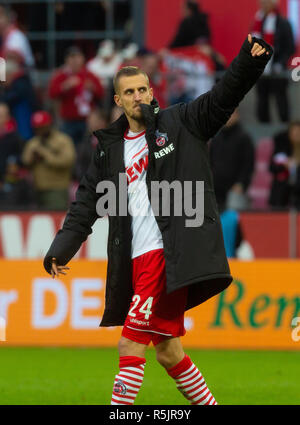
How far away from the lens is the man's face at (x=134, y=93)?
24.6 feet

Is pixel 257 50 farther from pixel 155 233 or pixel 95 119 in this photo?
pixel 95 119

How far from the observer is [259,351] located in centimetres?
1349

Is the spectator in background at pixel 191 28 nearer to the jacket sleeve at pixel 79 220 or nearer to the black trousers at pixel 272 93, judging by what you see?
the black trousers at pixel 272 93

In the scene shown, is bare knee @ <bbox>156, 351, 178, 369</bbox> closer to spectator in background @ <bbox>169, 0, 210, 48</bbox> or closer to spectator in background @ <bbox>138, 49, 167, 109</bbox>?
spectator in background @ <bbox>138, 49, 167, 109</bbox>

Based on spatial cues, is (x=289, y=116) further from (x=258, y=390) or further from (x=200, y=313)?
(x=258, y=390)

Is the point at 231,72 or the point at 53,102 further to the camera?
the point at 53,102

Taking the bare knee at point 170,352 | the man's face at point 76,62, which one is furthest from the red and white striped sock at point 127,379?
the man's face at point 76,62

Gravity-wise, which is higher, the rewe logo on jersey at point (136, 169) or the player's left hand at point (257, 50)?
the player's left hand at point (257, 50)

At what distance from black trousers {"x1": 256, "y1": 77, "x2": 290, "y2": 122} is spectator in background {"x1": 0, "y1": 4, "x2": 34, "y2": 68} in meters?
4.14

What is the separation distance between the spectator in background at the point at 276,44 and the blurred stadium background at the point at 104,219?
2 centimetres

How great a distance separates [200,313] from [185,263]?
6.67 metres

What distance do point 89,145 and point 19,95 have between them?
2.47 meters

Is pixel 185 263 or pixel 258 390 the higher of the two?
pixel 185 263
